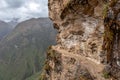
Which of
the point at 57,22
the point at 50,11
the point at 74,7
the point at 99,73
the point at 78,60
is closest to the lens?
the point at 99,73

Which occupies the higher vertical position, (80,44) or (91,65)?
(80,44)

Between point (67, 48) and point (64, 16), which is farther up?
point (64, 16)

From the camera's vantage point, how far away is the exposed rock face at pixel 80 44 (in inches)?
1236

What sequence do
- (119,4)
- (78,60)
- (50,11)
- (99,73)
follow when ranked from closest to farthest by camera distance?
(119,4) < (99,73) < (78,60) < (50,11)

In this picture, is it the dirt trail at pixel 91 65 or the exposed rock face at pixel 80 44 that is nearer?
the dirt trail at pixel 91 65

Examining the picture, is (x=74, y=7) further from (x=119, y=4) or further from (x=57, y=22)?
(x=119, y=4)

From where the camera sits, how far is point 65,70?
34406 millimetres

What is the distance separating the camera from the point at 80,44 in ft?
123

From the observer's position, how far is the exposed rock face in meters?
31.4

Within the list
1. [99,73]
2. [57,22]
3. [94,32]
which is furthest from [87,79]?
[57,22]

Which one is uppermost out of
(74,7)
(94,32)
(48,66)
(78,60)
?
(74,7)

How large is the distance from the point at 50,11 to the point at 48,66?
35.8ft

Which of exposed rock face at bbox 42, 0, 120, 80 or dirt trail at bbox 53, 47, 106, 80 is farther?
exposed rock face at bbox 42, 0, 120, 80

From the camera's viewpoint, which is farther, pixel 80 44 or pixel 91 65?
pixel 80 44
